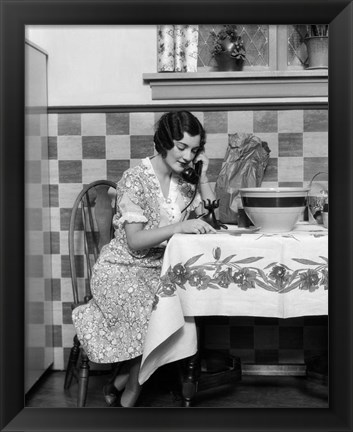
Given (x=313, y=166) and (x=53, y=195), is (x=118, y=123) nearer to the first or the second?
(x=53, y=195)

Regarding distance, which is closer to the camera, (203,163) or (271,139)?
(203,163)

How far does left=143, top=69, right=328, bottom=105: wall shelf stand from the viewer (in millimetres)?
3365

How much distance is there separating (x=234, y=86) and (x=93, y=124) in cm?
74

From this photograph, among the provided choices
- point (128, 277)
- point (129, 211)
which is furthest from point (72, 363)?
point (129, 211)

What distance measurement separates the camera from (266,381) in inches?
132

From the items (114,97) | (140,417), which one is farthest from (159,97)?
(140,417)

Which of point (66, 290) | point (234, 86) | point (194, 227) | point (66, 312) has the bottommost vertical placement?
point (66, 312)

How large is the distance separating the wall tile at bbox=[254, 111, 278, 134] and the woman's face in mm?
679

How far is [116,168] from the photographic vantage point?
3471 millimetres

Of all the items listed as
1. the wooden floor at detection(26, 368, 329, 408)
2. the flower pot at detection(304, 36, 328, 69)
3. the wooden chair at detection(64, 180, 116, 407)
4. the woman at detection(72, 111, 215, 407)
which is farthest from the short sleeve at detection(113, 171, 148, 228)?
the flower pot at detection(304, 36, 328, 69)

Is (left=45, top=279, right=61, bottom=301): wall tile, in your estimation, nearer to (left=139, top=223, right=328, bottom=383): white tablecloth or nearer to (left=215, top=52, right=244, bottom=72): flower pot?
(left=139, top=223, right=328, bottom=383): white tablecloth
